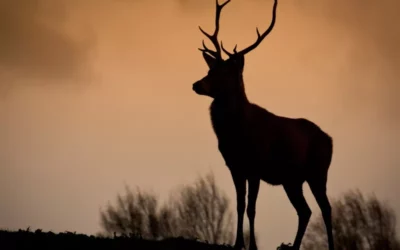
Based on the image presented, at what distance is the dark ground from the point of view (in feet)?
25.2

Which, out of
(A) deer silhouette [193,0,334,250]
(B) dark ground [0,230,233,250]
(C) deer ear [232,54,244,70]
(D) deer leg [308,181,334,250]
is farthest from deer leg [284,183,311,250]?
(B) dark ground [0,230,233,250]

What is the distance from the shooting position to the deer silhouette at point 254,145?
10.2 m

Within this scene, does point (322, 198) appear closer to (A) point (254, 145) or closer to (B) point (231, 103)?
(A) point (254, 145)

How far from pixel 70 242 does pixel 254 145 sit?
3.16 m

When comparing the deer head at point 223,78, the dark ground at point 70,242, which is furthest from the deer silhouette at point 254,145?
Answer: the dark ground at point 70,242

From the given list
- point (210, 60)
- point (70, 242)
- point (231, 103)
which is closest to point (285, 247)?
point (231, 103)

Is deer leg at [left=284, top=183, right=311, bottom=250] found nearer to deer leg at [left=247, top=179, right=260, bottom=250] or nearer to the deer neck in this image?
deer leg at [left=247, top=179, right=260, bottom=250]

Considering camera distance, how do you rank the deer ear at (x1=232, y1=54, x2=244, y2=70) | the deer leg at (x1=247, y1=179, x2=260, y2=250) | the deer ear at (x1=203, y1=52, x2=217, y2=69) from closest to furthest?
the deer leg at (x1=247, y1=179, x2=260, y2=250)
the deer ear at (x1=232, y1=54, x2=244, y2=70)
the deer ear at (x1=203, y1=52, x2=217, y2=69)

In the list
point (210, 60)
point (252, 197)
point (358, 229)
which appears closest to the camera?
point (252, 197)

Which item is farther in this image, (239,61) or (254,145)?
(239,61)

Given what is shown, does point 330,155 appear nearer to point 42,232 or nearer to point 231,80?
point 231,80

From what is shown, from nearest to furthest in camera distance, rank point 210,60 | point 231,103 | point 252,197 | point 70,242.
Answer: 1. point 70,242
2. point 252,197
3. point 231,103
4. point 210,60

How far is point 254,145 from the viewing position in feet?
33.6

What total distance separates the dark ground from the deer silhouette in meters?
1.56
